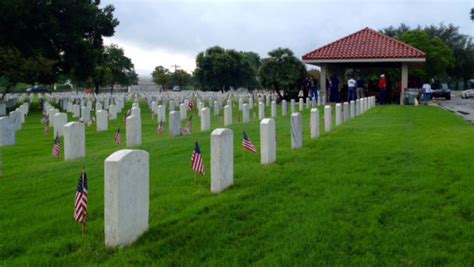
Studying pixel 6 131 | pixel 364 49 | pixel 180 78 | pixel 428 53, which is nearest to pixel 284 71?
pixel 364 49

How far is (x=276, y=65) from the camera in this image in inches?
1561

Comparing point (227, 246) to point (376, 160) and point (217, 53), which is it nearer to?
point (376, 160)

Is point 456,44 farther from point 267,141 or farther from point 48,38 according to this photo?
point 267,141

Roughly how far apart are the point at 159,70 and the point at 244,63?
1828 cm

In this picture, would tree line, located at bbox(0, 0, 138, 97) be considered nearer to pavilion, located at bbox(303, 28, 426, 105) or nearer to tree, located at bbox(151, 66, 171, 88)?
pavilion, located at bbox(303, 28, 426, 105)

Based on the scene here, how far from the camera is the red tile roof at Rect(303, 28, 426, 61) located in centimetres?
3266

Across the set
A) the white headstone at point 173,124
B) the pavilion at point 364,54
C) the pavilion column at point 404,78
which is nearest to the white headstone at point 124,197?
the white headstone at point 173,124

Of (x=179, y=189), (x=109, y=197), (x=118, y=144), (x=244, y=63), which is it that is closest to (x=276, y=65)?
(x=118, y=144)

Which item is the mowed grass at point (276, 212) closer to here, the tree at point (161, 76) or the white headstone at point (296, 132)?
the white headstone at point (296, 132)

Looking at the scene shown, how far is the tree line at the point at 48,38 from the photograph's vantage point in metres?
31.0

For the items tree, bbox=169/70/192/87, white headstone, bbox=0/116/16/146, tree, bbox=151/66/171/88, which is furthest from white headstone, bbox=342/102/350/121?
tree, bbox=169/70/192/87

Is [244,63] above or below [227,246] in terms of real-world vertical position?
above

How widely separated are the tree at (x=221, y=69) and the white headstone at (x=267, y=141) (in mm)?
67034

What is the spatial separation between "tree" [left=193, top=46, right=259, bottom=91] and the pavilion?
134 ft
